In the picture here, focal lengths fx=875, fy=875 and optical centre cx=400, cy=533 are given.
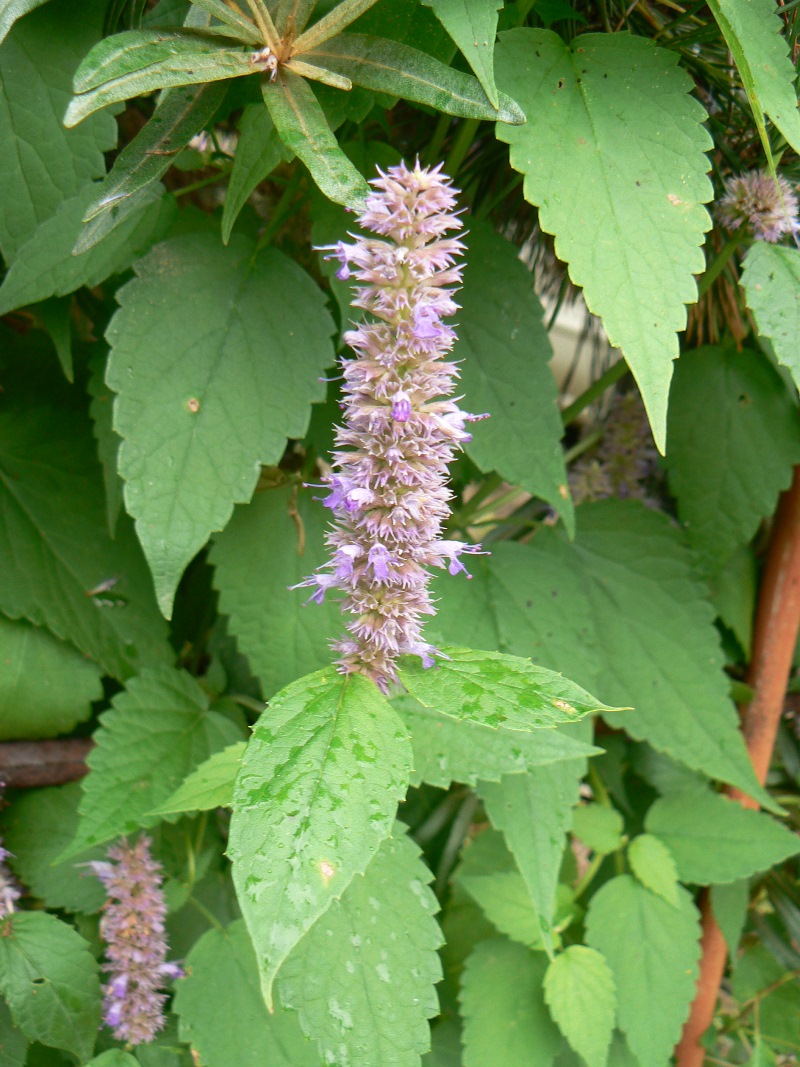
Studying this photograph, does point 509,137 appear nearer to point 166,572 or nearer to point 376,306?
point 376,306

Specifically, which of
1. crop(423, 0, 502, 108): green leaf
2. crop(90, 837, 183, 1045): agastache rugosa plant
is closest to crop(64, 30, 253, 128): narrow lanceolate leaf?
crop(423, 0, 502, 108): green leaf

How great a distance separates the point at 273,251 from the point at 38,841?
75 centimetres

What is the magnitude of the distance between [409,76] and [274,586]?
0.54 meters

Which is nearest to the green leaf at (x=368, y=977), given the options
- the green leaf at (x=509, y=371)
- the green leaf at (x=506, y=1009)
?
the green leaf at (x=506, y=1009)

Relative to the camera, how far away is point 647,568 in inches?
48.0

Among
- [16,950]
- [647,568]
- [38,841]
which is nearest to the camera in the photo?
[16,950]

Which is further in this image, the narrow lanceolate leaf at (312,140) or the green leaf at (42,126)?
the green leaf at (42,126)

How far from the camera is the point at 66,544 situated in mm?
1058

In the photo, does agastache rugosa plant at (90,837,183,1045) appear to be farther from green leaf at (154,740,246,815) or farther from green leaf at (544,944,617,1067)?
green leaf at (544,944,617,1067)

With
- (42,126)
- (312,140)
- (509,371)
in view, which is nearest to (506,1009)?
(509,371)

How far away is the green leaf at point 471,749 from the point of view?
2.68 ft

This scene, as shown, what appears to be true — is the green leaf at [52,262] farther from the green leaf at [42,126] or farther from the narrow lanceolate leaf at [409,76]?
the narrow lanceolate leaf at [409,76]

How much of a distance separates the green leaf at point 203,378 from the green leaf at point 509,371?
0.17 m

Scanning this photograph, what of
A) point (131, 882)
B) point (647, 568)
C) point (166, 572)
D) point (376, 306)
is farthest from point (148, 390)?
point (647, 568)
